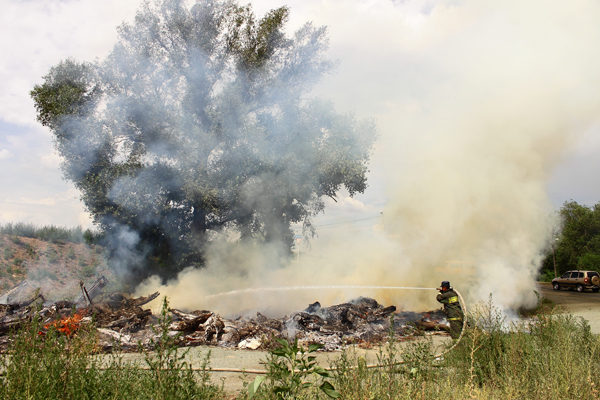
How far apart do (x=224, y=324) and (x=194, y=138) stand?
947 cm

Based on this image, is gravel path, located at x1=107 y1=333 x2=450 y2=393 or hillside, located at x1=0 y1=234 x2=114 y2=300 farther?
hillside, located at x1=0 y1=234 x2=114 y2=300

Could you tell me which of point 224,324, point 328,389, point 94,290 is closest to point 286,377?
point 328,389

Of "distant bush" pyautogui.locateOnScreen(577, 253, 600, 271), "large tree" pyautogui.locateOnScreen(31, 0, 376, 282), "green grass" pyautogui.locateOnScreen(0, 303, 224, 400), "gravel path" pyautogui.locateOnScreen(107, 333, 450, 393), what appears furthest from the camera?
"distant bush" pyautogui.locateOnScreen(577, 253, 600, 271)

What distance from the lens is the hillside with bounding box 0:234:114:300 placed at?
17641mm

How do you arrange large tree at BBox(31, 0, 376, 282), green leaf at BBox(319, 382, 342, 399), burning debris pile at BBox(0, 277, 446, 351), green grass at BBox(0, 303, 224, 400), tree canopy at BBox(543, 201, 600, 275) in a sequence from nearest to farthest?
green leaf at BBox(319, 382, 342, 399)
green grass at BBox(0, 303, 224, 400)
burning debris pile at BBox(0, 277, 446, 351)
large tree at BBox(31, 0, 376, 282)
tree canopy at BBox(543, 201, 600, 275)

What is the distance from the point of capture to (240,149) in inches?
669

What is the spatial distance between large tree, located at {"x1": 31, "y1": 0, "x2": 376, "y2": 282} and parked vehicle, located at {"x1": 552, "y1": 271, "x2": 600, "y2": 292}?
18.9 m

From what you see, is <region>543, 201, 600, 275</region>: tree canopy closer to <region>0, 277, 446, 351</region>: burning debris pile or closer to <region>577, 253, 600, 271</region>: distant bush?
<region>577, 253, 600, 271</region>: distant bush

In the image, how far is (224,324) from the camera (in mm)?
10719

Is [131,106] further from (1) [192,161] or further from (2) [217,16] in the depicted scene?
(2) [217,16]

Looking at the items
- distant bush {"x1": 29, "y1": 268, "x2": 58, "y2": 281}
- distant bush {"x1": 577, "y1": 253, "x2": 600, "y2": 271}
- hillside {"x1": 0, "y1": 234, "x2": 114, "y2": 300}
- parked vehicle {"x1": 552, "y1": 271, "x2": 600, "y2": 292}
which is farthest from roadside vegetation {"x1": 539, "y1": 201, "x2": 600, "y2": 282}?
distant bush {"x1": 29, "y1": 268, "x2": 58, "y2": 281}

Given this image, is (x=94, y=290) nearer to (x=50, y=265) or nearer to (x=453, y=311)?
(x=50, y=265)

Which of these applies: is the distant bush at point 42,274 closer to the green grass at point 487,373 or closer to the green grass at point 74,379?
the green grass at point 74,379

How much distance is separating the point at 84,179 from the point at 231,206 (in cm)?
666
